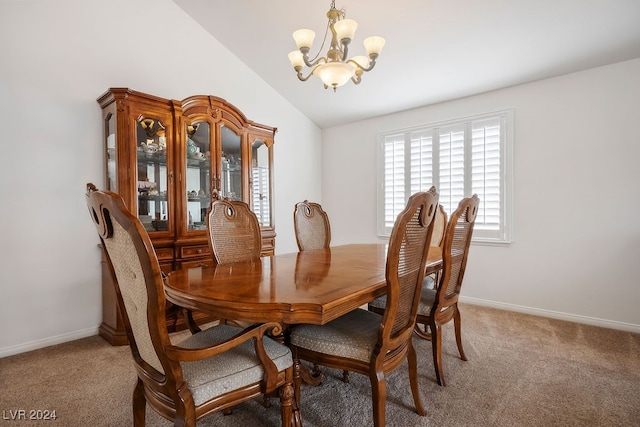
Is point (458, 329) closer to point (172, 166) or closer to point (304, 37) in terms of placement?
A: point (304, 37)

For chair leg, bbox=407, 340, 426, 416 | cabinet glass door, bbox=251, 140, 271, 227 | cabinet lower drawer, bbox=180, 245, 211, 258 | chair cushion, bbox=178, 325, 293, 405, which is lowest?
chair leg, bbox=407, 340, 426, 416

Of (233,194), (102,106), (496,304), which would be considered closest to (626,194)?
(496,304)

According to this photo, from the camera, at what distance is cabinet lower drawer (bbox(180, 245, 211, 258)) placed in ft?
9.42

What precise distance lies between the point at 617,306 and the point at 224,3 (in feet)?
14.6

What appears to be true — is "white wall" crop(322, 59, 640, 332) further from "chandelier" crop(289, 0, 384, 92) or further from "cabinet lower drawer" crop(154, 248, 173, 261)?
"cabinet lower drawer" crop(154, 248, 173, 261)

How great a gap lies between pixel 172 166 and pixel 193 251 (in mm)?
779

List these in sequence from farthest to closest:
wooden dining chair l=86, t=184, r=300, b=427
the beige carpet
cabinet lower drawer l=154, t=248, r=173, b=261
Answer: cabinet lower drawer l=154, t=248, r=173, b=261 < the beige carpet < wooden dining chair l=86, t=184, r=300, b=427

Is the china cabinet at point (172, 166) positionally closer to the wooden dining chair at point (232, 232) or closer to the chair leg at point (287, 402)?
the wooden dining chair at point (232, 232)

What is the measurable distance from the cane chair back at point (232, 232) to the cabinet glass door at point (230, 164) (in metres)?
1.02

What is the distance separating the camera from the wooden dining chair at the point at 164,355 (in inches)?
37.5

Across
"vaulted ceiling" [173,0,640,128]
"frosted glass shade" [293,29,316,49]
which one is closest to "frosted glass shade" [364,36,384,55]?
"frosted glass shade" [293,29,316,49]

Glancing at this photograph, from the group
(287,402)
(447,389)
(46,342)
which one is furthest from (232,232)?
(46,342)

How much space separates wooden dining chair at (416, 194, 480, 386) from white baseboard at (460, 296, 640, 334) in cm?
163

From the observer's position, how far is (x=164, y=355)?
3.28 feet
